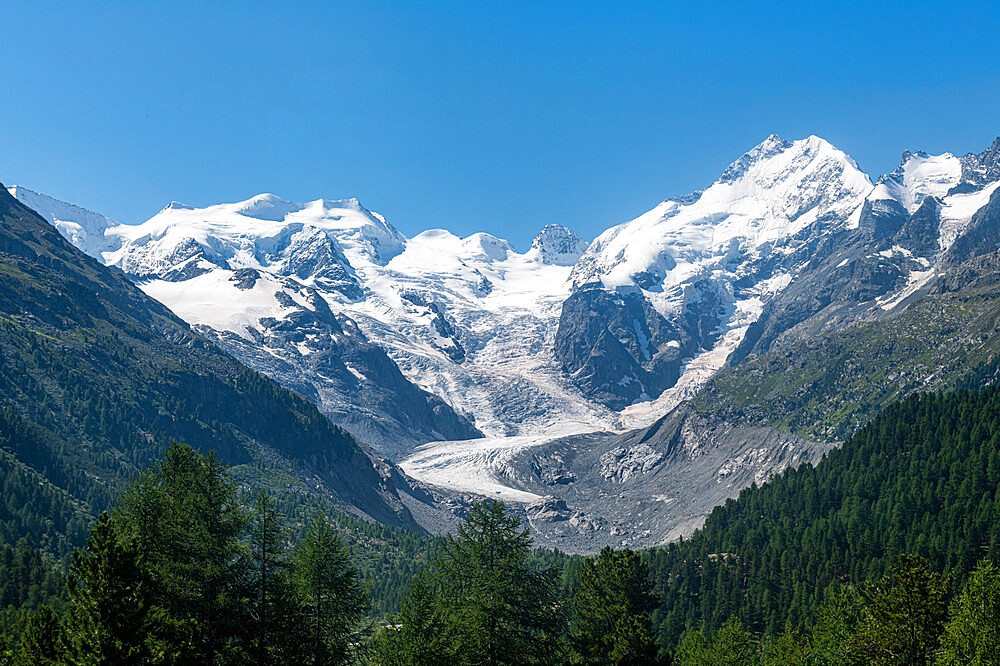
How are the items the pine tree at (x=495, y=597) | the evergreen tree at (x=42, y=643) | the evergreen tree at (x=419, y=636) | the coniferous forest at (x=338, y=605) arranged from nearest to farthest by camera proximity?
the evergreen tree at (x=42, y=643) → the coniferous forest at (x=338, y=605) → the pine tree at (x=495, y=597) → the evergreen tree at (x=419, y=636)

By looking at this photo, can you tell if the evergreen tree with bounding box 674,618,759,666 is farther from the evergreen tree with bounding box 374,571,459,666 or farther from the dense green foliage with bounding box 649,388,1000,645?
the dense green foliage with bounding box 649,388,1000,645

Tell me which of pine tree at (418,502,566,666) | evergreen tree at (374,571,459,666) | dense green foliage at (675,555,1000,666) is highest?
dense green foliage at (675,555,1000,666)

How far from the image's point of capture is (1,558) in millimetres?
140625

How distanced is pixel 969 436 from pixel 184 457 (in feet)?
563

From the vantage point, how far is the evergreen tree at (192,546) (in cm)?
4188

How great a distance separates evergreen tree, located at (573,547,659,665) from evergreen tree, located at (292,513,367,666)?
15.7 metres

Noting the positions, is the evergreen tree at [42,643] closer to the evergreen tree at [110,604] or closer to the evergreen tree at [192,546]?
the evergreen tree at [110,604]

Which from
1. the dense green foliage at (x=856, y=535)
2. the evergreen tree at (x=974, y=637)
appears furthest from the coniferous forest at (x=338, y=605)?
the dense green foliage at (x=856, y=535)

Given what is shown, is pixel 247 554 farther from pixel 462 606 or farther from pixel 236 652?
pixel 462 606

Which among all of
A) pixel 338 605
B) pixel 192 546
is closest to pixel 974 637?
pixel 338 605

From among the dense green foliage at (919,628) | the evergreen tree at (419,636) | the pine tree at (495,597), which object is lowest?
the evergreen tree at (419,636)

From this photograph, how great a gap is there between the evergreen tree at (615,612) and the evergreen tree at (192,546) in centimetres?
2309

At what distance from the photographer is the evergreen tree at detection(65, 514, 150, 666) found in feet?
113

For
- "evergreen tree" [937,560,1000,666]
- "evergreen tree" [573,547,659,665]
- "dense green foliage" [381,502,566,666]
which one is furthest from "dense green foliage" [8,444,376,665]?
"evergreen tree" [937,560,1000,666]
